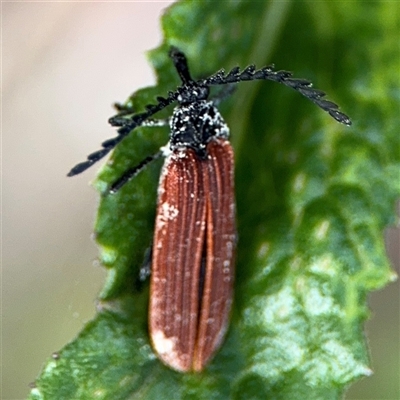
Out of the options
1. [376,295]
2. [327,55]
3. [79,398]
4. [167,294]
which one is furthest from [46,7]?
[376,295]

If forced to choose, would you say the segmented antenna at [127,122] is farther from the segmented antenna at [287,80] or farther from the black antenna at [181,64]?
the segmented antenna at [287,80]

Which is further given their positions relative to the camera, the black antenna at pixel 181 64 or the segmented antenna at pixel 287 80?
the black antenna at pixel 181 64

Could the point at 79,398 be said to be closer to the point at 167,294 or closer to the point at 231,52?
the point at 167,294

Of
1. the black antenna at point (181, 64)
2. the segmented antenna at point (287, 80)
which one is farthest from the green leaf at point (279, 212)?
the segmented antenna at point (287, 80)

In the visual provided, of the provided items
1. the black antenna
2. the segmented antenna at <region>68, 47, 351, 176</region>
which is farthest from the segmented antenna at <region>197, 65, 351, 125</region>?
the black antenna

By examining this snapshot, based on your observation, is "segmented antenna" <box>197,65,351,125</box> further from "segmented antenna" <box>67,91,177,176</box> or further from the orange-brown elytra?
"segmented antenna" <box>67,91,177,176</box>
